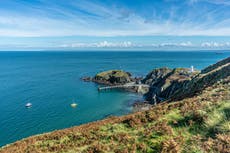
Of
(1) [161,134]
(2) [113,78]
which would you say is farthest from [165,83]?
(1) [161,134]

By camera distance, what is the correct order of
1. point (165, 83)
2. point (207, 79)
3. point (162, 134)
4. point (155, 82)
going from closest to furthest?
1. point (162, 134)
2. point (207, 79)
3. point (165, 83)
4. point (155, 82)

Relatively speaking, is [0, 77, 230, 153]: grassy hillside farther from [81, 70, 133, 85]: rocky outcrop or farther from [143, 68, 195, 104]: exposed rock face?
[81, 70, 133, 85]: rocky outcrop

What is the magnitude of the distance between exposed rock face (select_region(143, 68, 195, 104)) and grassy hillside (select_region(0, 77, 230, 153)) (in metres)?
42.1

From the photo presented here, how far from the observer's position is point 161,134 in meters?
10.1

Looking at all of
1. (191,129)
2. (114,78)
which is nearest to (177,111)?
(191,129)

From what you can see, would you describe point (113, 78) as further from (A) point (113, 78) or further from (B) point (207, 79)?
(B) point (207, 79)

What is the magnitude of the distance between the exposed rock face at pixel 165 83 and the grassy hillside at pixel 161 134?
42.1m

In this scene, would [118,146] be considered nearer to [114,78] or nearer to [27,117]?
[27,117]

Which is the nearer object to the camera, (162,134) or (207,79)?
(162,134)

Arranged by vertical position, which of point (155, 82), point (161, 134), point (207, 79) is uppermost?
point (161, 134)

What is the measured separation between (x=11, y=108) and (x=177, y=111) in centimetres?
6105

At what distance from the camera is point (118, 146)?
973cm

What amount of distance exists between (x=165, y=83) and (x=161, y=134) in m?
63.8

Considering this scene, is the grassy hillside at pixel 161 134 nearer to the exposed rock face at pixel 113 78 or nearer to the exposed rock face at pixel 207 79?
the exposed rock face at pixel 207 79
